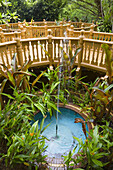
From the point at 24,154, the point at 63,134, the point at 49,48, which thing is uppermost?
the point at 49,48

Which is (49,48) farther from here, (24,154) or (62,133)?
(24,154)

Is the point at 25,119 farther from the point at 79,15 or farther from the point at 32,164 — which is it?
the point at 79,15

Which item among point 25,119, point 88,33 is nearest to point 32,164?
point 25,119

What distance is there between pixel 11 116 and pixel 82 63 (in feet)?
8.10

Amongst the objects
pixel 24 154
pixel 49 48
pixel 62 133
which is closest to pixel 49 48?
pixel 49 48

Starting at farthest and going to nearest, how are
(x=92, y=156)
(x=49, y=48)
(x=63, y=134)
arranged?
(x=49, y=48), (x=63, y=134), (x=92, y=156)

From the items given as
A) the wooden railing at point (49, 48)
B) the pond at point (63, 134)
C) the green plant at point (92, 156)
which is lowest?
the pond at point (63, 134)

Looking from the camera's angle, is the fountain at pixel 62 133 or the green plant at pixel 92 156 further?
the fountain at pixel 62 133

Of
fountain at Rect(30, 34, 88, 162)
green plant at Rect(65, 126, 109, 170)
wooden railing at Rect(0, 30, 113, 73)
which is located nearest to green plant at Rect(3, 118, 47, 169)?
fountain at Rect(30, 34, 88, 162)

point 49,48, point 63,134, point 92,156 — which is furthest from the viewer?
point 49,48

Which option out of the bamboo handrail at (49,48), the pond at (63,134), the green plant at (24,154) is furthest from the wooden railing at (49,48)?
the green plant at (24,154)

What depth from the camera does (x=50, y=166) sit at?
2.10 meters

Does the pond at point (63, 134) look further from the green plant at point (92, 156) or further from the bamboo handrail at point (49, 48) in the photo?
the bamboo handrail at point (49, 48)

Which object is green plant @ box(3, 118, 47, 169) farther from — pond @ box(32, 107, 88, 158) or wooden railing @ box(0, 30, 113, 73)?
wooden railing @ box(0, 30, 113, 73)
